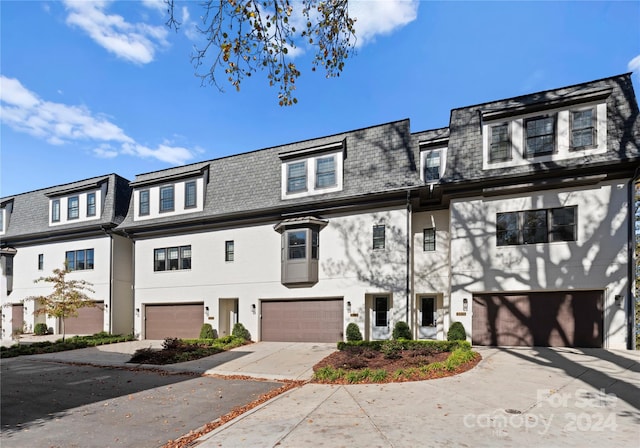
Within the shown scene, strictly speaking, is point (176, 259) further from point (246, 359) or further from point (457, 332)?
point (457, 332)

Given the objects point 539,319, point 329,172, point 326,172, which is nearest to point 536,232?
point 539,319

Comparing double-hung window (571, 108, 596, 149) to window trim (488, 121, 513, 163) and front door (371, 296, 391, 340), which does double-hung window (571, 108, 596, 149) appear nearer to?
window trim (488, 121, 513, 163)

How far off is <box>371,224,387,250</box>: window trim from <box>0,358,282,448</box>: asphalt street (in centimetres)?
809

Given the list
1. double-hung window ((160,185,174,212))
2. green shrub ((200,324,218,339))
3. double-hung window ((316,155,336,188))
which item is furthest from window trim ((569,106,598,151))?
double-hung window ((160,185,174,212))

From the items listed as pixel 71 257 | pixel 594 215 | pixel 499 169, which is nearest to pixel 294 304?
pixel 499 169

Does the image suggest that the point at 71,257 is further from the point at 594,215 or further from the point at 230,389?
the point at 594,215

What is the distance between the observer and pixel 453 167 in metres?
15.8

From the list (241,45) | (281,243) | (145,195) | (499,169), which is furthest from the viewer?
(145,195)

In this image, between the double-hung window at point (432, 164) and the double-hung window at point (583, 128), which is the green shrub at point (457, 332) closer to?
the double-hung window at point (432, 164)

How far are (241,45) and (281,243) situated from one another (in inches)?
492

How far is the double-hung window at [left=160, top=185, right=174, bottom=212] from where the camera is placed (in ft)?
70.8

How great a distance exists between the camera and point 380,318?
1680 cm

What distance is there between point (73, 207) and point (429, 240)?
22237mm

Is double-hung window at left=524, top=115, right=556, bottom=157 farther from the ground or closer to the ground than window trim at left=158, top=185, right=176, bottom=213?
farther from the ground
